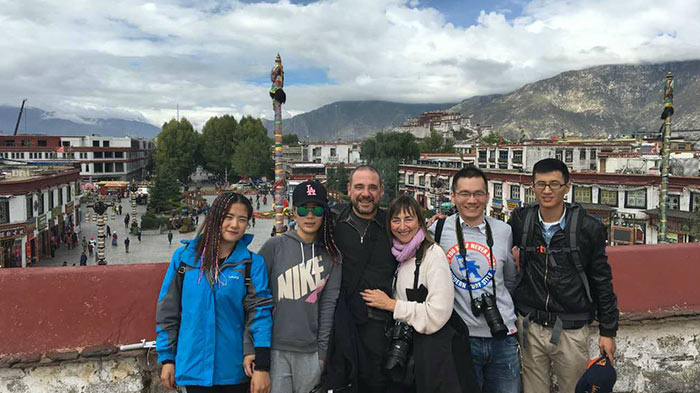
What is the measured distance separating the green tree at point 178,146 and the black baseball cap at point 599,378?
7433cm

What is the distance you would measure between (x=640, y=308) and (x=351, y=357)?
300 centimetres

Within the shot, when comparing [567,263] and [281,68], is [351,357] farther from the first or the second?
[281,68]

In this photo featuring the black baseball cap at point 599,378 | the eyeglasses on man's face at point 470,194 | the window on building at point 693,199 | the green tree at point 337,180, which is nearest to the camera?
the black baseball cap at point 599,378

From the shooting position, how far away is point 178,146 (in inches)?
2943

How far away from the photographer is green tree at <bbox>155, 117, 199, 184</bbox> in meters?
74.4

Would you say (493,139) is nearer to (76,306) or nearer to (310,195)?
(310,195)

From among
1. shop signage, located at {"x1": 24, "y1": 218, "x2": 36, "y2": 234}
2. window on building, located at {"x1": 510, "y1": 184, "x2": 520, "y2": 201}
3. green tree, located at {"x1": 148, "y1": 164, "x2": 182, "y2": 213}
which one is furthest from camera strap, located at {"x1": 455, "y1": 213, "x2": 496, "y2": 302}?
green tree, located at {"x1": 148, "y1": 164, "x2": 182, "y2": 213}

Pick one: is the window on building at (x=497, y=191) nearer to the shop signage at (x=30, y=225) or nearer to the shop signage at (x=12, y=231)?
the shop signage at (x=30, y=225)

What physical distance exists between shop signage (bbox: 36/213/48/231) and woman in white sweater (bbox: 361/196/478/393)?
28.8 meters

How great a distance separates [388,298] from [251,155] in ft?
237

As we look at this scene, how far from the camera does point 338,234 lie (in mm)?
3346

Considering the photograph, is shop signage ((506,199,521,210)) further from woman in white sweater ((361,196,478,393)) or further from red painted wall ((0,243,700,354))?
red painted wall ((0,243,700,354))

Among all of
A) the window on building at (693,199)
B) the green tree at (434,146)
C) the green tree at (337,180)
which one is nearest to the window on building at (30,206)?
the window on building at (693,199)

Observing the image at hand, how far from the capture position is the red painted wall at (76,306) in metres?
3.51
